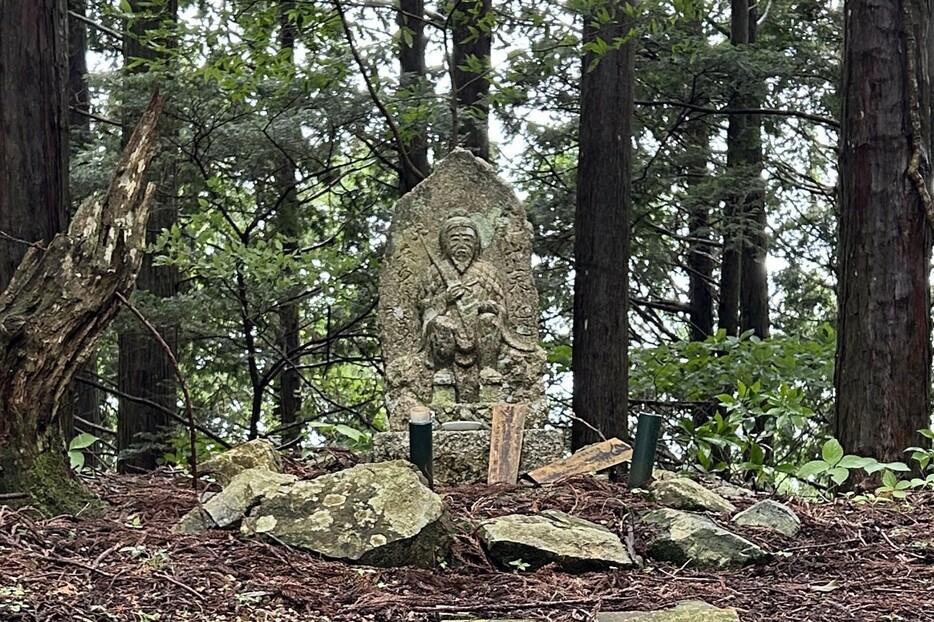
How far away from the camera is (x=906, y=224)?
23.2ft

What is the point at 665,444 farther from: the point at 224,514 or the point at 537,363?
the point at 224,514

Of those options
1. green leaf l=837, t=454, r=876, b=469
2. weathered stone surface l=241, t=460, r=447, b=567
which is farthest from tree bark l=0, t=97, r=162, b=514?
green leaf l=837, t=454, r=876, b=469

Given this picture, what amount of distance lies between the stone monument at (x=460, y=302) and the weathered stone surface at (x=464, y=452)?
261 millimetres

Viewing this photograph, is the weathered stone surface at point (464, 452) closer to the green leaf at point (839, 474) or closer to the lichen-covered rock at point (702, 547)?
the green leaf at point (839, 474)

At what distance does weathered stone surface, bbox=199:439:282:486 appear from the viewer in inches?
244

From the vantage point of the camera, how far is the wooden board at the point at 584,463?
689 cm

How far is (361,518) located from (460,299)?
139 inches

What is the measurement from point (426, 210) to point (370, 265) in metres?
2.90

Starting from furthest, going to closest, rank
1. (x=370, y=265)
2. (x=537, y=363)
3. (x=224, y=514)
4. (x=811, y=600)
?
1. (x=370, y=265)
2. (x=537, y=363)
3. (x=224, y=514)
4. (x=811, y=600)

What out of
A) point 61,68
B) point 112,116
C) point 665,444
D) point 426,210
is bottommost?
point 665,444

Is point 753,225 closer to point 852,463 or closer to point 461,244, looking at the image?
point 461,244

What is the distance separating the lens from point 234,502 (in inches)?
195

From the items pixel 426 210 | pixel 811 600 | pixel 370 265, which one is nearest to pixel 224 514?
pixel 811 600

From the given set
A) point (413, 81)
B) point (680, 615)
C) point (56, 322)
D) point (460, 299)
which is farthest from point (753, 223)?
point (56, 322)
